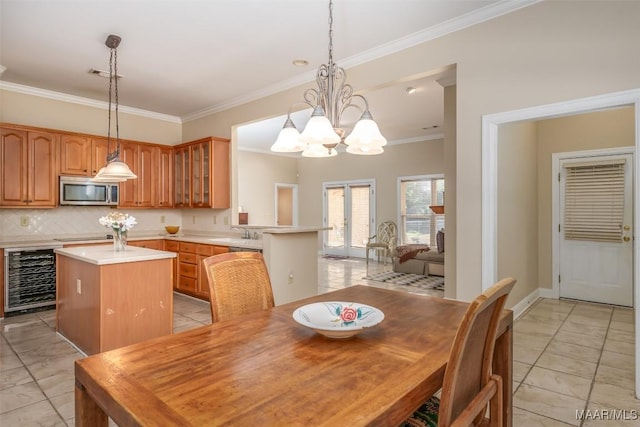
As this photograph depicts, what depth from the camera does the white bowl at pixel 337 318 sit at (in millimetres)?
1410

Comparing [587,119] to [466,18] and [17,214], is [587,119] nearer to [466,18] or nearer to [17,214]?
[466,18]

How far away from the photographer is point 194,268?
5.00m

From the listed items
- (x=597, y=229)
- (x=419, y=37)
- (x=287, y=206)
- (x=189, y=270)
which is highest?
(x=419, y=37)

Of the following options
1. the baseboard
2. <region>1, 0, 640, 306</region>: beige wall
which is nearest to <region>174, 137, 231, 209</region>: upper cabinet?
<region>1, 0, 640, 306</region>: beige wall

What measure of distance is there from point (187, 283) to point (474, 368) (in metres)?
4.62

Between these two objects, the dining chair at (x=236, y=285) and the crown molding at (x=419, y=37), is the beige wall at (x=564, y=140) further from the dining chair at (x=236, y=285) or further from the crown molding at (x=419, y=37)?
the dining chair at (x=236, y=285)

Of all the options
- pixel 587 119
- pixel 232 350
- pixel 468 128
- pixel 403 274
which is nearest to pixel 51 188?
pixel 232 350

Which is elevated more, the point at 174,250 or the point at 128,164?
the point at 128,164

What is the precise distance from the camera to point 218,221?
5648 mm

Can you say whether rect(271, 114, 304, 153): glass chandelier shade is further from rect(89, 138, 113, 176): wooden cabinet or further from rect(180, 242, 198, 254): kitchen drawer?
rect(89, 138, 113, 176): wooden cabinet

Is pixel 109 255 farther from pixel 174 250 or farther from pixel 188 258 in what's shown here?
pixel 174 250

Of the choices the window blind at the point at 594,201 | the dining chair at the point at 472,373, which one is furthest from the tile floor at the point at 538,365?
the dining chair at the point at 472,373

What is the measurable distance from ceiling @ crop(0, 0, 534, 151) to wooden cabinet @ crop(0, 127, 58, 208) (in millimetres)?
727

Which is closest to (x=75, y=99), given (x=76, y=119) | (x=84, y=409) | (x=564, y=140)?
(x=76, y=119)
